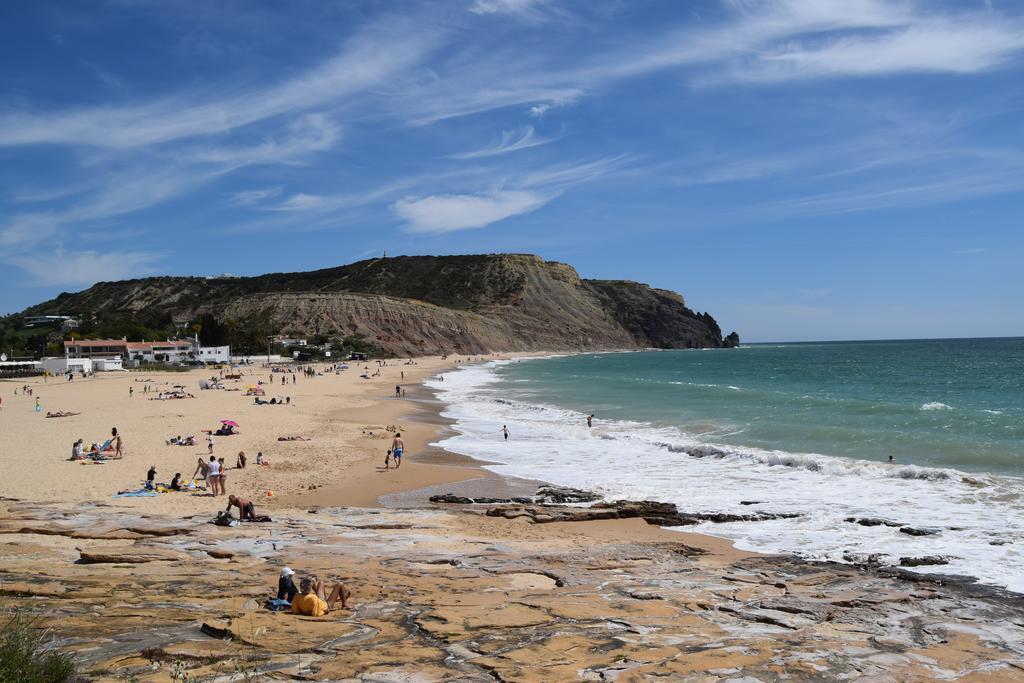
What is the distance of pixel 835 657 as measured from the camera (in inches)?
278

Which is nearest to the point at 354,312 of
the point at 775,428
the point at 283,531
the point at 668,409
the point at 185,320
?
the point at 185,320

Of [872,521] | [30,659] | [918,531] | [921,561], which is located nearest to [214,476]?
[30,659]

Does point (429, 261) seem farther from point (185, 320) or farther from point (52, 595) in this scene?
point (52, 595)

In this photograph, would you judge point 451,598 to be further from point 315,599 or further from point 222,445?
point 222,445

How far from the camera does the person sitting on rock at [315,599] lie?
301 inches

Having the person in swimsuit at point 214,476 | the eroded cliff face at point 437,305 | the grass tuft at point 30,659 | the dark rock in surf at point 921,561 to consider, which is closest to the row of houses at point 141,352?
the eroded cliff face at point 437,305

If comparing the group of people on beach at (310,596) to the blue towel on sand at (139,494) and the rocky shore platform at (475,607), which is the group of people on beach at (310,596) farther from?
the blue towel on sand at (139,494)

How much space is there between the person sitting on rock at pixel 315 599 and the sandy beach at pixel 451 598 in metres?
0.21

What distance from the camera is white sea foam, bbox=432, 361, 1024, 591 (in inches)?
457

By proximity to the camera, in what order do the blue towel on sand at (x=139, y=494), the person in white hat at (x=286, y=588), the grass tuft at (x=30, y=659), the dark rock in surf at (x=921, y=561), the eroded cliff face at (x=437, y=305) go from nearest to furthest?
the grass tuft at (x=30, y=659) → the person in white hat at (x=286, y=588) → the dark rock in surf at (x=921, y=561) → the blue towel on sand at (x=139, y=494) → the eroded cliff face at (x=437, y=305)

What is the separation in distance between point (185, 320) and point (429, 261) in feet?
168

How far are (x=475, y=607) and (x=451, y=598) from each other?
434 millimetres

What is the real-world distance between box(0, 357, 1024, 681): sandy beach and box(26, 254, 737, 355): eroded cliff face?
98029 mm

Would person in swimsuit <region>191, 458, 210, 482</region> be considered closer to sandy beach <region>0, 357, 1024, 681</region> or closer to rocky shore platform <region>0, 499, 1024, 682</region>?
sandy beach <region>0, 357, 1024, 681</region>
